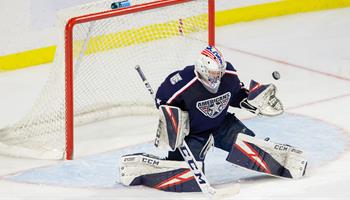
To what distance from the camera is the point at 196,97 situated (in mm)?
6090

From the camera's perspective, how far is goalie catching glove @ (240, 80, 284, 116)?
249 inches

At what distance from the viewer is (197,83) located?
6105 millimetres

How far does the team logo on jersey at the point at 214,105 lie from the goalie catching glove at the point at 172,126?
0.37 ft

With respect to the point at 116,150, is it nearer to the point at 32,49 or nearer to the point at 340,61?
the point at 32,49

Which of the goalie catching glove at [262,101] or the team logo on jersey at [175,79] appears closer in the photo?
the team logo on jersey at [175,79]

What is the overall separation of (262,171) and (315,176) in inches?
10.8

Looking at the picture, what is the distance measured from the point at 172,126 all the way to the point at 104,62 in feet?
4.83

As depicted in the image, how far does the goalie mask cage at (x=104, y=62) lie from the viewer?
22.2 feet

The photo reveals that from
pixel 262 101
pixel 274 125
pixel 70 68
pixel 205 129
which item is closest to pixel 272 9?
pixel 274 125

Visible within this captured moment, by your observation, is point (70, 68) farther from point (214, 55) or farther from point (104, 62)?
point (214, 55)

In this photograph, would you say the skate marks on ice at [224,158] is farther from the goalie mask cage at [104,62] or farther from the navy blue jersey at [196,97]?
the navy blue jersey at [196,97]

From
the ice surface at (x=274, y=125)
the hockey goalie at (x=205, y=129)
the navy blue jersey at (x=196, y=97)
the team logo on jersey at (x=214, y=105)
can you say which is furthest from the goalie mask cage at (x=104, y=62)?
the team logo on jersey at (x=214, y=105)

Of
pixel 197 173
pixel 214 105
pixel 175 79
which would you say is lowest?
pixel 197 173

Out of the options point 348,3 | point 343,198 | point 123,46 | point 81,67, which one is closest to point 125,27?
point 123,46
